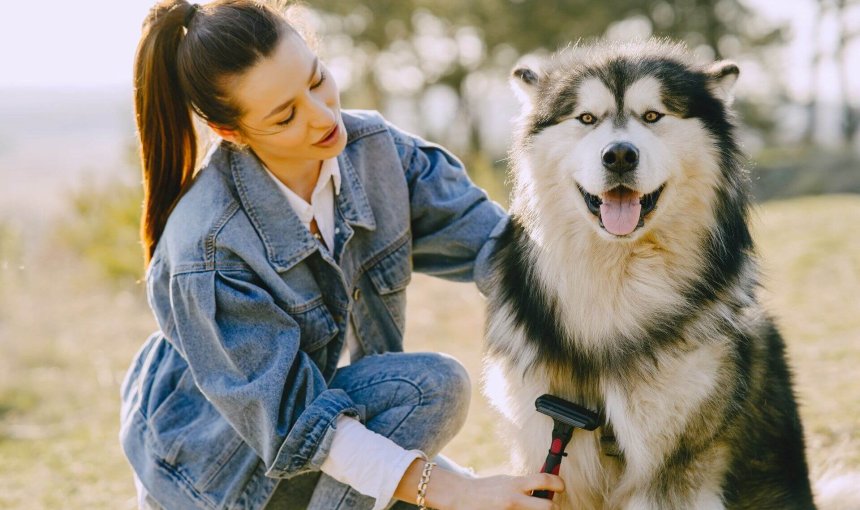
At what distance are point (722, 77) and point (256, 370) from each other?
144 centimetres

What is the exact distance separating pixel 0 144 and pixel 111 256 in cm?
1977

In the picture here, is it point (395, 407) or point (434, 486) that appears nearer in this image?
point (434, 486)

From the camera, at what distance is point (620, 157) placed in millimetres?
1893

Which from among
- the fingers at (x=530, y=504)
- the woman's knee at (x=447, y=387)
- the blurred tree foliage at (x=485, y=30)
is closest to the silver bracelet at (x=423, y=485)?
the fingers at (x=530, y=504)

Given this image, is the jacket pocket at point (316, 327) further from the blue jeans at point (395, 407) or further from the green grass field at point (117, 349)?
the green grass field at point (117, 349)

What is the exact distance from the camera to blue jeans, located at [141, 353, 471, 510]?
2.20m

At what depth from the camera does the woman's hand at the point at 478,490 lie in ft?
6.22

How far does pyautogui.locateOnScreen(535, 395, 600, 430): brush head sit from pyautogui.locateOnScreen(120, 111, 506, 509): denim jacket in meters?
0.49

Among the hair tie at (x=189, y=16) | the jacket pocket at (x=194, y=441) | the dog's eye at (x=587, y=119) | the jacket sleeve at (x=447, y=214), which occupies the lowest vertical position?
the jacket pocket at (x=194, y=441)

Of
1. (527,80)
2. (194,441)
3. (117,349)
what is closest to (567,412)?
(527,80)

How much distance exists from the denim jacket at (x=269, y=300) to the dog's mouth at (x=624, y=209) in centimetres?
51

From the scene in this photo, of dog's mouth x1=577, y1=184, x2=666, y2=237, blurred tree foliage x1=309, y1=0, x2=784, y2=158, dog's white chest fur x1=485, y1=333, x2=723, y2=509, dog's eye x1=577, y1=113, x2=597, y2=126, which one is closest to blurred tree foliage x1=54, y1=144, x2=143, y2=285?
dog's white chest fur x1=485, y1=333, x2=723, y2=509

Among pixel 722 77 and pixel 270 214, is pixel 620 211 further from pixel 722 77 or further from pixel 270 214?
pixel 270 214

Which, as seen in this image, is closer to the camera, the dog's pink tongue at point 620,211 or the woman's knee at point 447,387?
the dog's pink tongue at point 620,211
